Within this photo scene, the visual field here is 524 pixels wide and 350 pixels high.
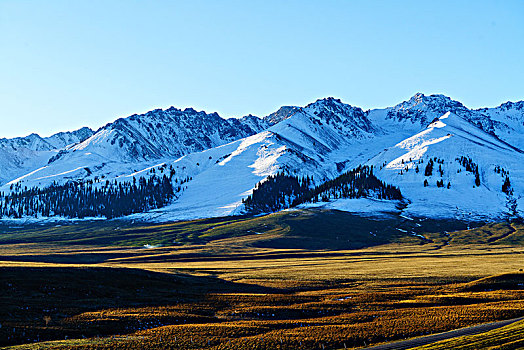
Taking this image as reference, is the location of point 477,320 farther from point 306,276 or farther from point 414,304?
point 306,276

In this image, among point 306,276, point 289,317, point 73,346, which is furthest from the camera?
point 306,276

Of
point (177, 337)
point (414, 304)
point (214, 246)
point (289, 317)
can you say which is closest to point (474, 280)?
point (414, 304)

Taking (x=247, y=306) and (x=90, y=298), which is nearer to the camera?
(x=247, y=306)

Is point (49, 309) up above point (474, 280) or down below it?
above

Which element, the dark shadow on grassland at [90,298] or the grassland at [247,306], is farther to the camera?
the dark shadow on grassland at [90,298]

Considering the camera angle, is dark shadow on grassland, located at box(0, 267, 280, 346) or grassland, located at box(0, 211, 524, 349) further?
dark shadow on grassland, located at box(0, 267, 280, 346)

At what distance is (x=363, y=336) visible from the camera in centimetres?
4975

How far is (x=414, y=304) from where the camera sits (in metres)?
65.6

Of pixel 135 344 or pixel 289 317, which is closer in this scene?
pixel 135 344

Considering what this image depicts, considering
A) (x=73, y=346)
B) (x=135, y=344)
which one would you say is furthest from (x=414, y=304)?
(x=73, y=346)

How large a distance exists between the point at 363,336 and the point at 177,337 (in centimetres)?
2016

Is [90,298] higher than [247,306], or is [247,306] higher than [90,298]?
[90,298]

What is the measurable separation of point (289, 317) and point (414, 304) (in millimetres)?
18563

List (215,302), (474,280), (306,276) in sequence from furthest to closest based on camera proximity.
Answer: (306,276), (474,280), (215,302)
